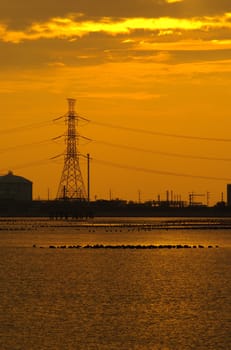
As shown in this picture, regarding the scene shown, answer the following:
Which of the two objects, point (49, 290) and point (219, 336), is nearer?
point (219, 336)

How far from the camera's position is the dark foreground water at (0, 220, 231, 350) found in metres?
38.8

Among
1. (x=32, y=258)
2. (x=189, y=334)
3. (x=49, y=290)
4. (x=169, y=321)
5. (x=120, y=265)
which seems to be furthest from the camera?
(x=32, y=258)

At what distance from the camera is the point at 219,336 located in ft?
129

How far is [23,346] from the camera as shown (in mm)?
37406

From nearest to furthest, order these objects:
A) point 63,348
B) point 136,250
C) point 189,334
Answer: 1. point 63,348
2. point 189,334
3. point 136,250

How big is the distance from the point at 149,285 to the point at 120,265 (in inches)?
660

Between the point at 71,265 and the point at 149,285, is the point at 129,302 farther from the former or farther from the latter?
the point at 71,265

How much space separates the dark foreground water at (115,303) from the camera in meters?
38.8

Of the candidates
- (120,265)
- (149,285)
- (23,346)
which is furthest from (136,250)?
(23,346)

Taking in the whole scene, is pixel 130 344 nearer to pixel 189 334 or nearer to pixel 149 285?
pixel 189 334

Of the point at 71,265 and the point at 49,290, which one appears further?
the point at 71,265

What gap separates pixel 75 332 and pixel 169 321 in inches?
197

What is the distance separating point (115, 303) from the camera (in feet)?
161

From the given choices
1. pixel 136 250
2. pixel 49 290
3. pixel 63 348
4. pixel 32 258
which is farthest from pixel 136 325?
pixel 136 250
